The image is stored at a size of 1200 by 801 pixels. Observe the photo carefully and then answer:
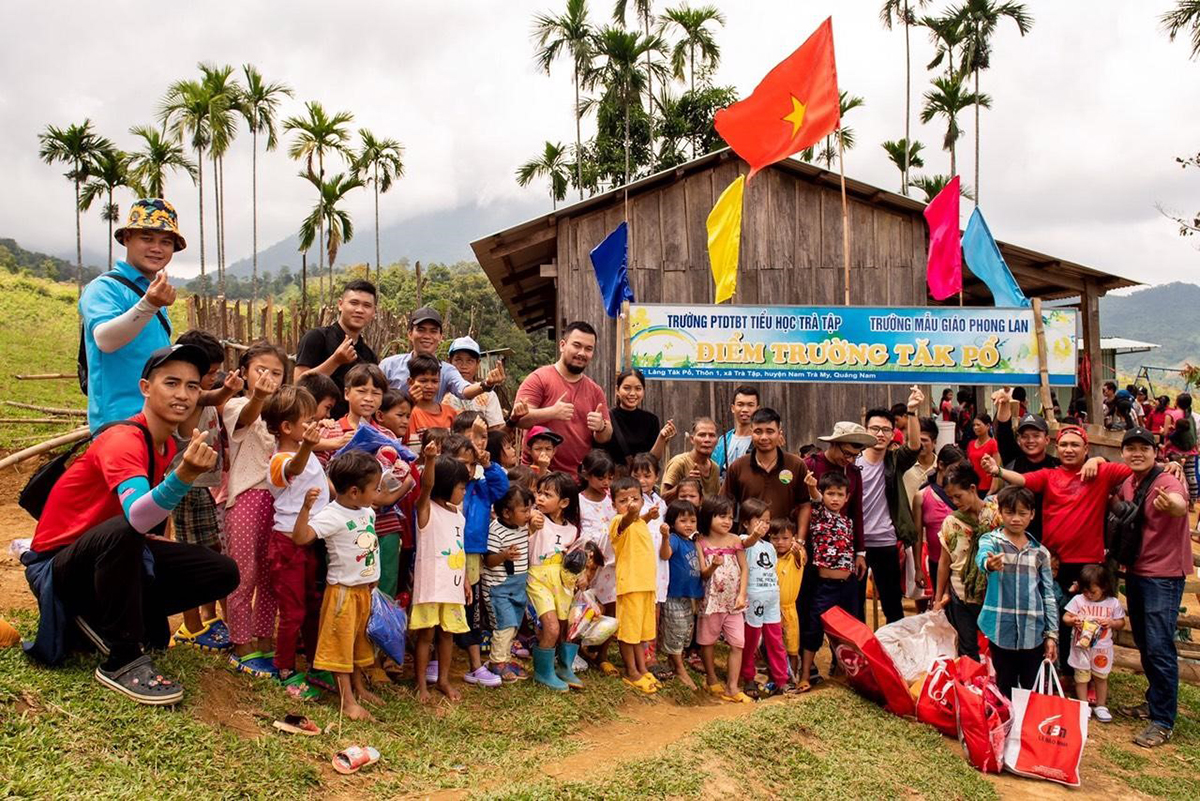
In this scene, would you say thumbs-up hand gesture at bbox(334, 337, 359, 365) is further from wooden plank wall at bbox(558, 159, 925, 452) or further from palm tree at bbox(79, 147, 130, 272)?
palm tree at bbox(79, 147, 130, 272)

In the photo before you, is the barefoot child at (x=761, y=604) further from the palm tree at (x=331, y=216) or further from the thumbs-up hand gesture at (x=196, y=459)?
the palm tree at (x=331, y=216)

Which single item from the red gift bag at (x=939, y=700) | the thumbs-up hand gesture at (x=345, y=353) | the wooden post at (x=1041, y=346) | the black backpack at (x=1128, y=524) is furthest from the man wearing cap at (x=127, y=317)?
the wooden post at (x=1041, y=346)

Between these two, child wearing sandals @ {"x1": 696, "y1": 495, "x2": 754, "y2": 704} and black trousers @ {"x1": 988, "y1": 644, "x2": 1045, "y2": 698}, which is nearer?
black trousers @ {"x1": 988, "y1": 644, "x2": 1045, "y2": 698}

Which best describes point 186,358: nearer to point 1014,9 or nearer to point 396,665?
point 396,665

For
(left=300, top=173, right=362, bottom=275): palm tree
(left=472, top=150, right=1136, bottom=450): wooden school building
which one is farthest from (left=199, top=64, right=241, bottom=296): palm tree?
(left=472, top=150, right=1136, bottom=450): wooden school building

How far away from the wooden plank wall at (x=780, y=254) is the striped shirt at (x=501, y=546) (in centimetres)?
532

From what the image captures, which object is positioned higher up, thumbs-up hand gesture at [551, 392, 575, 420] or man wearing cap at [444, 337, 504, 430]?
man wearing cap at [444, 337, 504, 430]

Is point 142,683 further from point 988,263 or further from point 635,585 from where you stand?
point 988,263

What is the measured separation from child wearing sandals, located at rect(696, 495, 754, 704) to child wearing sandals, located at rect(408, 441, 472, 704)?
1.72 metres

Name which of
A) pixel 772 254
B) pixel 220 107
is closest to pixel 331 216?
pixel 220 107

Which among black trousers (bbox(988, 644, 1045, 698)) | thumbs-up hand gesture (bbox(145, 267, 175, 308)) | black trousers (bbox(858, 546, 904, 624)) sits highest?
thumbs-up hand gesture (bbox(145, 267, 175, 308))

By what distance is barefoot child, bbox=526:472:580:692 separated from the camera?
5125 millimetres

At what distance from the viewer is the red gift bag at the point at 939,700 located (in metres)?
5.27

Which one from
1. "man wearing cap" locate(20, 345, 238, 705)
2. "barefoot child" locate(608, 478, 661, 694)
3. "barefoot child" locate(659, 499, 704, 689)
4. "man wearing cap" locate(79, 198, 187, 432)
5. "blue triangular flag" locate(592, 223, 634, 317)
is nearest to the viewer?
"man wearing cap" locate(20, 345, 238, 705)
